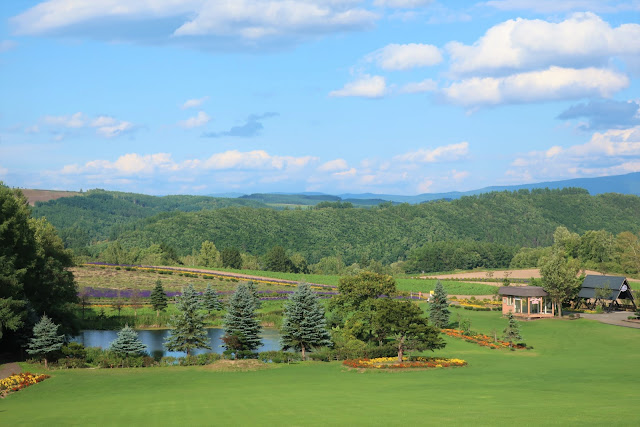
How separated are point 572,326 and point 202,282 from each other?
1814 inches

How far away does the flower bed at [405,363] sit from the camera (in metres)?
32.7

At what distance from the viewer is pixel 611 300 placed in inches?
2330

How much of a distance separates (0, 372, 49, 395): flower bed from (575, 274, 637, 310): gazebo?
48.9m

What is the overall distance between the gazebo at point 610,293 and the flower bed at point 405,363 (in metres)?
30.5

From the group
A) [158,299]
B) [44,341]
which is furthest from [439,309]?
[44,341]

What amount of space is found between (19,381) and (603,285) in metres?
51.3

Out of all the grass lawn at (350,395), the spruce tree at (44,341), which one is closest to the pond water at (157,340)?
the spruce tree at (44,341)

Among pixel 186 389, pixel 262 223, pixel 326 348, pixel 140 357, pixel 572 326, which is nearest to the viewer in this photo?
pixel 186 389

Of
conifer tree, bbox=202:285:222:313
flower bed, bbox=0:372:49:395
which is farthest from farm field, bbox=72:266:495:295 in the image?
flower bed, bbox=0:372:49:395

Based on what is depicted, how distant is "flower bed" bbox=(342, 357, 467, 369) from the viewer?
1287 inches

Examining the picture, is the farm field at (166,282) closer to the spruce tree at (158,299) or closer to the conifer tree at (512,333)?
the spruce tree at (158,299)

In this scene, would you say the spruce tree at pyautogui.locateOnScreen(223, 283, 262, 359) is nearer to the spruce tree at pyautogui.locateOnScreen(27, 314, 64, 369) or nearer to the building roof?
the spruce tree at pyautogui.locateOnScreen(27, 314, 64, 369)

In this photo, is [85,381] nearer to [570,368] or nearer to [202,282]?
[570,368]

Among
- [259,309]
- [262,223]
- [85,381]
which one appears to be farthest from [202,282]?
[262,223]
